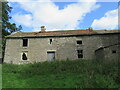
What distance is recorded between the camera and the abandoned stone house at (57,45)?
73.0ft

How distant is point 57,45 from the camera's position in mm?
23156

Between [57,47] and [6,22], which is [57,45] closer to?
[57,47]

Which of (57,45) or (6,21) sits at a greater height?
(6,21)

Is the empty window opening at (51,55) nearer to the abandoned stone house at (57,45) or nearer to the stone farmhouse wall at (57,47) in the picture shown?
the abandoned stone house at (57,45)

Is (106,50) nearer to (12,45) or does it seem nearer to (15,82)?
(15,82)

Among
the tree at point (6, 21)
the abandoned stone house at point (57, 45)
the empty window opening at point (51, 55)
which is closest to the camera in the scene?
the abandoned stone house at point (57, 45)

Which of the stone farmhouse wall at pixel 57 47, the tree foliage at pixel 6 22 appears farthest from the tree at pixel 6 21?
the stone farmhouse wall at pixel 57 47

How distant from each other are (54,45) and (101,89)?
14.6 metres

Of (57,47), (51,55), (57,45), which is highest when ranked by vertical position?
(57,45)

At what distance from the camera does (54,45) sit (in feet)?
76.3

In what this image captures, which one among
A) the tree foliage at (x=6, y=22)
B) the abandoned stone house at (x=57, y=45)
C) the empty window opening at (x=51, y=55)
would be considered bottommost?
the empty window opening at (x=51, y=55)

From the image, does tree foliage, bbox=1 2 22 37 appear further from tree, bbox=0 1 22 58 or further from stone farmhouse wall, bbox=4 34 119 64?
stone farmhouse wall, bbox=4 34 119 64

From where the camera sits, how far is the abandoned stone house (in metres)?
22.3

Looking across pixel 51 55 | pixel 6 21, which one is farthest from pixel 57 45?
pixel 6 21
